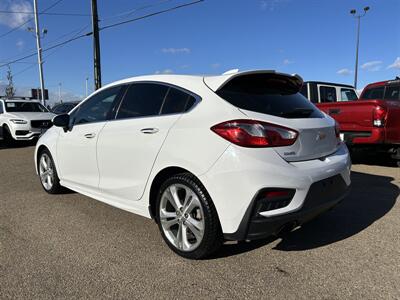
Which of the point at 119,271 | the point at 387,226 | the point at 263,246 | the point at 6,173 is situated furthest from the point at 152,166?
the point at 6,173

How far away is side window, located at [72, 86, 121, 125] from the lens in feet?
13.4

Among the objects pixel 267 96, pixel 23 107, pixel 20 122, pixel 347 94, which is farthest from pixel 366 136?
pixel 23 107

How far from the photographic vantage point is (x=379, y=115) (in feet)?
21.2

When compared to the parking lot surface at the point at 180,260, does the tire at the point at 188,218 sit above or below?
above

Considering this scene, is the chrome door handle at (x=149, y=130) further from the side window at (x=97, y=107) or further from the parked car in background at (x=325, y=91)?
the parked car in background at (x=325, y=91)

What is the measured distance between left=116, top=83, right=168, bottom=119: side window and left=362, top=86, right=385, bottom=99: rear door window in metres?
7.27

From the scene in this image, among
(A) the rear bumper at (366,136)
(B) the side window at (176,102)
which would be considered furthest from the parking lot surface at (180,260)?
(A) the rear bumper at (366,136)

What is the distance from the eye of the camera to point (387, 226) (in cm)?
389

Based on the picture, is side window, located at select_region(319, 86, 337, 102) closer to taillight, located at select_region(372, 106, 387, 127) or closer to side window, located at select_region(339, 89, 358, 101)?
side window, located at select_region(339, 89, 358, 101)

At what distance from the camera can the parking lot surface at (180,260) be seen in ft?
8.75

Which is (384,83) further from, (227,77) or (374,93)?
(227,77)

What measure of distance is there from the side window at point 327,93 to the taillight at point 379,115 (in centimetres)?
383

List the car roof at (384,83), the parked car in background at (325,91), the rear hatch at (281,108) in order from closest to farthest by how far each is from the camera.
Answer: the rear hatch at (281,108) < the car roof at (384,83) < the parked car in background at (325,91)

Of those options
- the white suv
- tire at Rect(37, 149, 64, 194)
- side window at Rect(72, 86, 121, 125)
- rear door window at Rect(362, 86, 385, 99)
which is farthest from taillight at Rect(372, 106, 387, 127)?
the white suv
